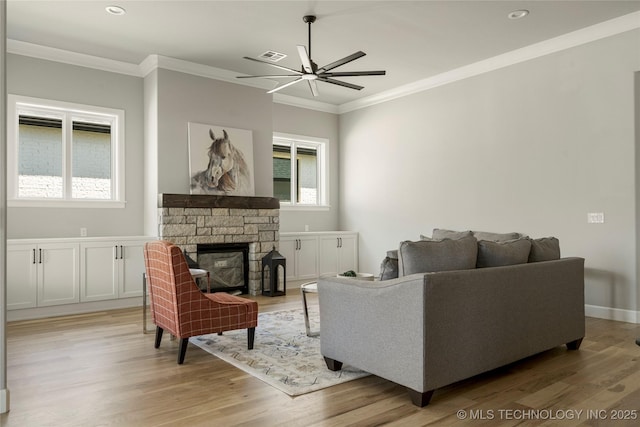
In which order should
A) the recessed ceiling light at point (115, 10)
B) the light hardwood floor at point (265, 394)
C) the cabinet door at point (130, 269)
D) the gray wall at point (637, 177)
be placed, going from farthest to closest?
the cabinet door at point (130, 269) → the gray wall at point (637, 177) → the recessed ceiling light at point (115, 10) → the light hardwood floor at point (265, 394)

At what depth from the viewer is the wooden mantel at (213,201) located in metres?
5.73

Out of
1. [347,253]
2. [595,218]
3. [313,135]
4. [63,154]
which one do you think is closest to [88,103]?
[63,154]

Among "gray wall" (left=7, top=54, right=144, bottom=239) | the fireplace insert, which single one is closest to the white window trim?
the fireplace insert

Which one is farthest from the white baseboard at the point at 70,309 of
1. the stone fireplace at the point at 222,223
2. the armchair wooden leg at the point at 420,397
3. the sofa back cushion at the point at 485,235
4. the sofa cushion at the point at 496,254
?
A: the sofa cushion at the point at 496,254

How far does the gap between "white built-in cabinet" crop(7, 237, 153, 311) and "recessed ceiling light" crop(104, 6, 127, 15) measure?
2.48m

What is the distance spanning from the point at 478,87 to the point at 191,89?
385 cm

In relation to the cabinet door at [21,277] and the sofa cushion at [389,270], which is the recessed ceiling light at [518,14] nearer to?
the sofa cushion at [389,270]

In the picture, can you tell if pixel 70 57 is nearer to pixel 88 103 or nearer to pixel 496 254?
pixel 88 103

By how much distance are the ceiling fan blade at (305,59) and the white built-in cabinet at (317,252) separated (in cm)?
319

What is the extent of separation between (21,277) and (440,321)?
451 centimetres

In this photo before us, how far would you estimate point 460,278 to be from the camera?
8.84 ft

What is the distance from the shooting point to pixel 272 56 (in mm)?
5785

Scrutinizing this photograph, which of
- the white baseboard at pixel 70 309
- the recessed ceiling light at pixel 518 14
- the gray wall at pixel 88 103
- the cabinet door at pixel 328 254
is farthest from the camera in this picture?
the cabinet door at pixel 328 254

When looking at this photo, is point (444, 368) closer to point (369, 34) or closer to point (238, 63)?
point (369, 34)
